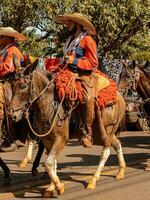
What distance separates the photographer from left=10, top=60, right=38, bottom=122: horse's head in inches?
314

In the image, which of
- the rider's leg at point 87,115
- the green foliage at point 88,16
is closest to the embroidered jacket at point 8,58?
the rider's leg at point 87,115

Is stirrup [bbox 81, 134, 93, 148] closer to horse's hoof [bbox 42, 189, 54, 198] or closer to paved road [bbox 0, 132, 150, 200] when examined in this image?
paved road [bbox 0, 132, 150, 200]

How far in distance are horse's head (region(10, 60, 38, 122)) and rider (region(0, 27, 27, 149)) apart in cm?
29

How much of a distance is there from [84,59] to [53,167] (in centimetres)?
180

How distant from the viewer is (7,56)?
29.2ft

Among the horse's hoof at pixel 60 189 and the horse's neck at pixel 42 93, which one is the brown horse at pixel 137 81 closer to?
the horse's neck at pixel 42 93

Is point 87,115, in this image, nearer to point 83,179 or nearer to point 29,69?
point 29,69

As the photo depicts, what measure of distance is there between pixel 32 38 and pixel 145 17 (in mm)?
5569

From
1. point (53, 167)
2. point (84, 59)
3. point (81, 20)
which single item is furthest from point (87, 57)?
point (53, 167)

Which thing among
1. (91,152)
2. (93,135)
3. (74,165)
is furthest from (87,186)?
(91,152)

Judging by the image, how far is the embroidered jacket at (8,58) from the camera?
28.7 ft

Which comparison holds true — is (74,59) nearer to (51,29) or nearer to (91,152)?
(91,152)

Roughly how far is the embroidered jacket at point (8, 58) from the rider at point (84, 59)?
0.85 meters

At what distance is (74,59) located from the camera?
8531 millimetres
